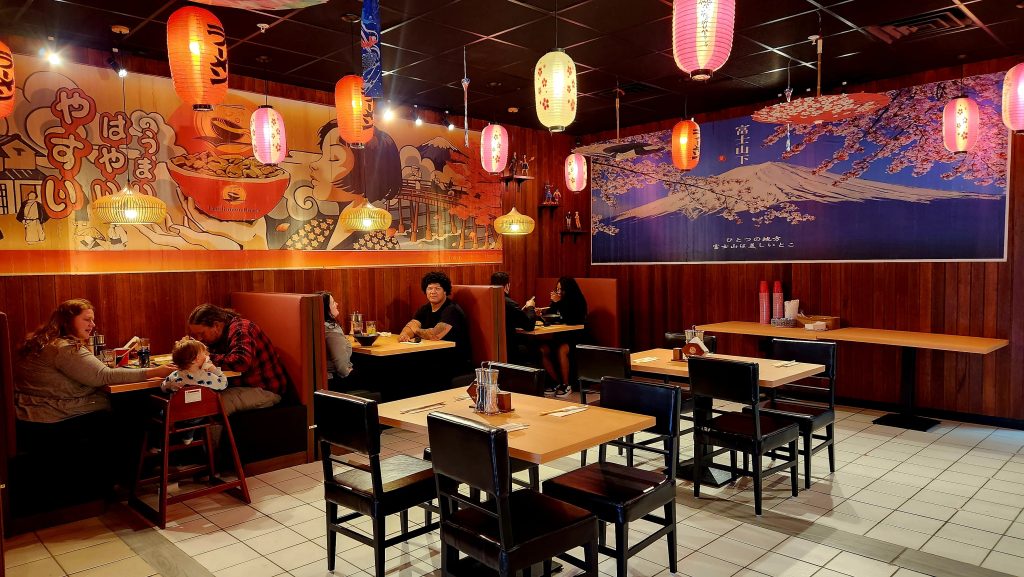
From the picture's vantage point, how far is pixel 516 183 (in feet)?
26.7

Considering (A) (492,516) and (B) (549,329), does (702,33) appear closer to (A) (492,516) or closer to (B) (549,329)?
(A) (492,516)

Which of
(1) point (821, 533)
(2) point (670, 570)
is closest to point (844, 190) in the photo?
(1) point (821, 533)

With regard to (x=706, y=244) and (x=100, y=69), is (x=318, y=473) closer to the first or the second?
(x=100, y=69)

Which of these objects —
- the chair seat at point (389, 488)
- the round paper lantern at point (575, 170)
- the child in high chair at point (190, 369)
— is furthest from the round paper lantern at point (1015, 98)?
the child in high chair at point (190, 369)

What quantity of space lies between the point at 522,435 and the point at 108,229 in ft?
13.7

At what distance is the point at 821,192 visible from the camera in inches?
265

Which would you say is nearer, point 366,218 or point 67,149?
point 67,149

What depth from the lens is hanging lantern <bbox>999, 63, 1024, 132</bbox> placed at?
4.48m

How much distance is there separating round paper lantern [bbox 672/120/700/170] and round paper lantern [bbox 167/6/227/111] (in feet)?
13.7

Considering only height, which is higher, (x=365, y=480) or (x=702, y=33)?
(x=702, y=33)

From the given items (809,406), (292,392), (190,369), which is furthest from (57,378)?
(809,406)

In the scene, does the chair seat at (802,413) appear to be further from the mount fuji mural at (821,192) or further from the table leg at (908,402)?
the mount fuji mural at (821,192)

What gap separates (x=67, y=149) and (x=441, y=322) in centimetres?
327

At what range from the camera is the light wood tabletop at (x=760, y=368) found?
3.99m
